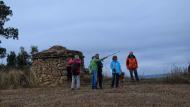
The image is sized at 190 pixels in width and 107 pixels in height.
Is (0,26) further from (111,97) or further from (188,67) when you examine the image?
(111,97)

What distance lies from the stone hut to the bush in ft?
1.70

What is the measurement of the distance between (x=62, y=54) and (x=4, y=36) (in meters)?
8.11

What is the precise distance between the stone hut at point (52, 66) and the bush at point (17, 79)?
0.52m

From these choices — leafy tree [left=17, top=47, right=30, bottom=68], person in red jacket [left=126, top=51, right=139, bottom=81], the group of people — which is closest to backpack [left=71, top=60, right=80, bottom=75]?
the group of people

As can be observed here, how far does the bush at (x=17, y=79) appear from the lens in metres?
32.0


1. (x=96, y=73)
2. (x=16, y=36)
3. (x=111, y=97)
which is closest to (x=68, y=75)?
(x=96, y=73)

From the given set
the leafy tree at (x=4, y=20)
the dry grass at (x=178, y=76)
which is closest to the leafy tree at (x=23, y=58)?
the leafy tree at (x=4, y=20)

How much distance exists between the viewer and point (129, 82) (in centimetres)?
3148

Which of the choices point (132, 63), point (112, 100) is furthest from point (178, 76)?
point (112, 100)

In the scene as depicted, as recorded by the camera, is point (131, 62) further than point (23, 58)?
No

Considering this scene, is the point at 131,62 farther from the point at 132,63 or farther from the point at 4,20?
the point at 4,20

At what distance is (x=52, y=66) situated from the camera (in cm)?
3297

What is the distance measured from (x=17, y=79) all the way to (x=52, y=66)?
2.15 meters

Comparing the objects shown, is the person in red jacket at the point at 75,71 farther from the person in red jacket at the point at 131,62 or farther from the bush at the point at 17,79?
the bush at the point at 17,79
